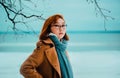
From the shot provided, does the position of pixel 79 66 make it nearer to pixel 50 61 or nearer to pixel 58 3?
pixel 58 3

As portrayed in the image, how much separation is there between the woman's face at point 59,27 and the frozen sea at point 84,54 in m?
1.92

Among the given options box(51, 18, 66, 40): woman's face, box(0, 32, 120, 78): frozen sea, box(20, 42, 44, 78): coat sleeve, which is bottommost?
box(0, 32, 120, 78): frozen sea

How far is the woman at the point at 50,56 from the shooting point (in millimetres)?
2102

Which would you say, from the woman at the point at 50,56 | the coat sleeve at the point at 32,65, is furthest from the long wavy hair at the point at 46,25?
the coat sleeve at the point at 32,65

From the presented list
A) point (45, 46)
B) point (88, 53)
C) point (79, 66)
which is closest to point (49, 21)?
point (45, 46)

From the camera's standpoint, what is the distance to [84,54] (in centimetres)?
581

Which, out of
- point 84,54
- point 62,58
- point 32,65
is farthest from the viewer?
point 84,54

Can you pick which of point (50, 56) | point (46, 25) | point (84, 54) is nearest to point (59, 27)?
point (46, 25)

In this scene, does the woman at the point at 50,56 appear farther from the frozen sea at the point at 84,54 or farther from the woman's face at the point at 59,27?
the frozen sea at the point at 84,54

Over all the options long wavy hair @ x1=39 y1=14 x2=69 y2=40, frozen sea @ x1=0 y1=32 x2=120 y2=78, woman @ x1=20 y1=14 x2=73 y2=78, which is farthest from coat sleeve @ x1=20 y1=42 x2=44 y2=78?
frozen sea @ x1=0 y1=32 x2=120 y2=78

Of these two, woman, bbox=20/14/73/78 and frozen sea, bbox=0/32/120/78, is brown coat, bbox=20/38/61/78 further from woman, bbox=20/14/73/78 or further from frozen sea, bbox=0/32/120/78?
frozen sea, bbox=0/32/120/78

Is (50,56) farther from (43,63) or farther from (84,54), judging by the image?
(84,54)

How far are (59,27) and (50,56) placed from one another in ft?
0.58

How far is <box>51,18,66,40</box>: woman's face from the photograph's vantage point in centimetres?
220
